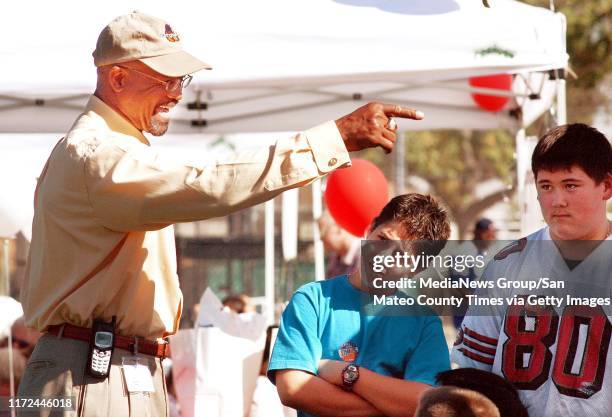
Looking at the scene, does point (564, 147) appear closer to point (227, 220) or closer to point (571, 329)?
point (571, 329)

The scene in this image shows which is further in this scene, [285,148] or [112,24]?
[112,24]

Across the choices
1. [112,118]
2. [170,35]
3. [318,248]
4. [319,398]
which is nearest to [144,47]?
[170,35]

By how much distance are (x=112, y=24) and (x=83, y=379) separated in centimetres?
93

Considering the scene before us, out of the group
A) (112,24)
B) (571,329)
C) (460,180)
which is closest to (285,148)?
(112,24)

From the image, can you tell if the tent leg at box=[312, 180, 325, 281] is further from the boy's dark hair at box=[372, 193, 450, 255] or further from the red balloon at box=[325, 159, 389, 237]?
the boy's dark hair at box=[372, 193, 450, 255]

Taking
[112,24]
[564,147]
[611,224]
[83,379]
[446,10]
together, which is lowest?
[83,379]

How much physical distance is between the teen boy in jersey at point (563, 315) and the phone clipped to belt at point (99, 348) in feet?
3.06

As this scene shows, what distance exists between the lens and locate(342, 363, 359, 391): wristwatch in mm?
3072

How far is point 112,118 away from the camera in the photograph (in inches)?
111

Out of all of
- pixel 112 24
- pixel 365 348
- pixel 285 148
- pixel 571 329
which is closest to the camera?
pixel 285 148

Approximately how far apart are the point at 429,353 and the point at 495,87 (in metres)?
4.11

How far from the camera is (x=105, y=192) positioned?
100 inches

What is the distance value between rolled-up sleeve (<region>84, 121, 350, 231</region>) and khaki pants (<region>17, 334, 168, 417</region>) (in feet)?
1.49

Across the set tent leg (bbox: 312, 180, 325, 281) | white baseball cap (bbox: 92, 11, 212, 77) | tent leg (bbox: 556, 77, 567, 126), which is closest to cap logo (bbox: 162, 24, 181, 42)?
white baseball cap (bbox: 92, 11, 212, 77)
